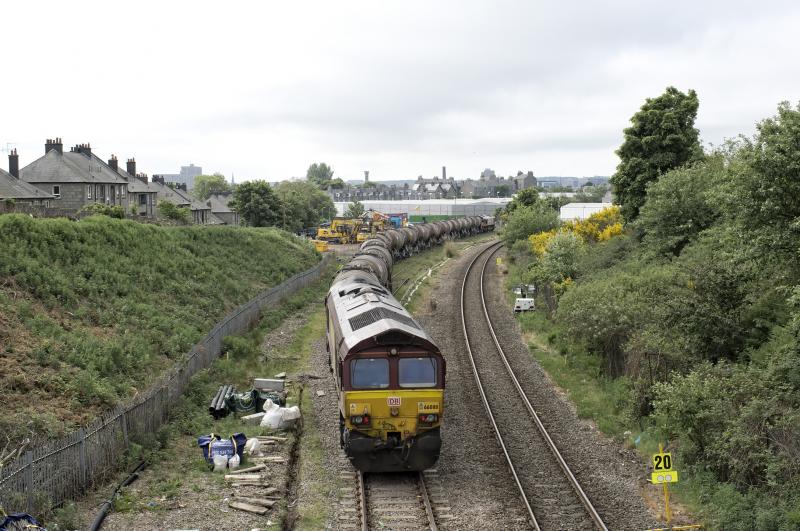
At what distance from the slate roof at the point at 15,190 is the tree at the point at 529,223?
109 feet

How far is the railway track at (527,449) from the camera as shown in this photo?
13.9 m

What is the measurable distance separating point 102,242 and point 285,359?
9944 mm

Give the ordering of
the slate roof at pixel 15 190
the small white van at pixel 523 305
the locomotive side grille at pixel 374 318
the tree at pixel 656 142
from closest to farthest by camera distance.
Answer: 1. the locomotive side grille at pixel 374 318
2. the small white van at pixel 523 305
3. the tree at pixel 656 142
4. the slate roof at pixel 15 190

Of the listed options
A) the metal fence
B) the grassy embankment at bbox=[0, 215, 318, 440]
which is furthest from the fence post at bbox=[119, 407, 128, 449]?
the grassy embankment at bbox=[0, 215, 318, 440]

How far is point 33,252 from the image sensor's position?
83.6ft

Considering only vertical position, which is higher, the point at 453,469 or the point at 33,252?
the point at 33,252

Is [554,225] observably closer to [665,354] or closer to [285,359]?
[285,359]

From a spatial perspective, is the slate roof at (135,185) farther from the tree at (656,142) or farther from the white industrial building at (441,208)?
the white industrial building at (441,208)

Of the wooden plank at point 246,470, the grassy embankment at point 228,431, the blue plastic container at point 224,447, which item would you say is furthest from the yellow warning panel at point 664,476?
the blue plastic container at point 224,447

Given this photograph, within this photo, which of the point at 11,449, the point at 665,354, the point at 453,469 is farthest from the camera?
the point at 665,354

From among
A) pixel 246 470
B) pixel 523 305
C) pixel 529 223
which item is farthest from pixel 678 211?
pixel 529 223

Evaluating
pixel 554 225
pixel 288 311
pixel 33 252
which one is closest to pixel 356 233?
pixel 554 225

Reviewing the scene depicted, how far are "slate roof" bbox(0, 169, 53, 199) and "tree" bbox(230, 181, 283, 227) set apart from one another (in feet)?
108

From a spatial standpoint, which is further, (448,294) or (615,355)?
(448,294)
